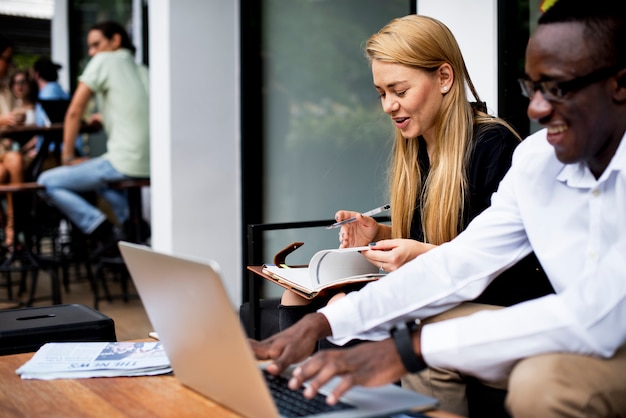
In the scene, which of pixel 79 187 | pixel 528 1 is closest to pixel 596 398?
pixel 528 1

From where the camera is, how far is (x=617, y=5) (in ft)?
4.71

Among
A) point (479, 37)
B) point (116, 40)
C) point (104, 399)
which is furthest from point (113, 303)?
point (104, 399)

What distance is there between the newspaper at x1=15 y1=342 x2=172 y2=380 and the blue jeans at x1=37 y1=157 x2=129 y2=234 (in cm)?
365

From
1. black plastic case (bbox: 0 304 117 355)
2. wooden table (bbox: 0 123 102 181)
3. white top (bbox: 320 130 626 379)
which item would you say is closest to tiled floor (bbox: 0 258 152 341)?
wooden table (bbox: 0 123 102 181)

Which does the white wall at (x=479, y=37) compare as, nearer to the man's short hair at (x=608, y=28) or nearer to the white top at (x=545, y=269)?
the white top at (x=545, y=269)

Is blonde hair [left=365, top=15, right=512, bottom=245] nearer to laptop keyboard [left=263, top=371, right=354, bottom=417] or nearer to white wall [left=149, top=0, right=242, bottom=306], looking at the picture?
laptop keyboard [left=263, top=371, right=354, bottom=417]

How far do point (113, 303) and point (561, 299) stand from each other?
4472mm

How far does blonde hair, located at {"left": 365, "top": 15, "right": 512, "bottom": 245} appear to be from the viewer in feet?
7.44

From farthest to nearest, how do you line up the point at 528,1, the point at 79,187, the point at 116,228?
the point at 116,228, the point at 79,187, the point at 528,1

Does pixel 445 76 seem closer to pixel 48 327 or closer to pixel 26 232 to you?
pixel 48 327

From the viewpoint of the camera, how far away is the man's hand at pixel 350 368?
4.20 feet

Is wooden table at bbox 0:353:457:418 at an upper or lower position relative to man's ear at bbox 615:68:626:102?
lower

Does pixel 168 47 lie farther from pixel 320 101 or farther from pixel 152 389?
pixel 152 389

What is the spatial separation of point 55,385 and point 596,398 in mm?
991
